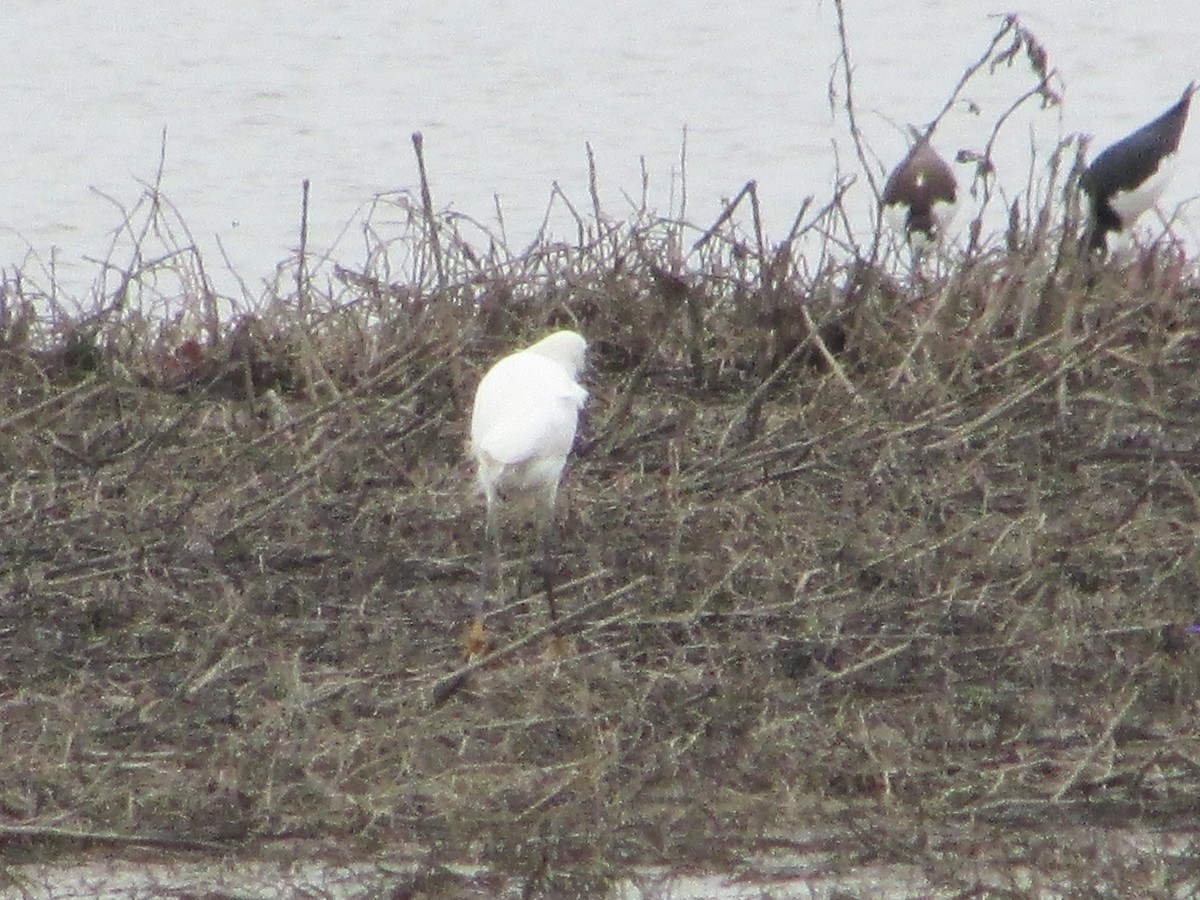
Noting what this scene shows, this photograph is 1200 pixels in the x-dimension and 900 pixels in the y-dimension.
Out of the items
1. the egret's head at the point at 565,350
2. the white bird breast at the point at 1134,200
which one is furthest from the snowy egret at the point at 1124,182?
the egret's head at the point at 565,350

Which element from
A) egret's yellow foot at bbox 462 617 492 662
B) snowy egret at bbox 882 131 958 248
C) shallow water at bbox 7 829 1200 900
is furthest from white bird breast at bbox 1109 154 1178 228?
shallow water at bbox 7 829 1200 900

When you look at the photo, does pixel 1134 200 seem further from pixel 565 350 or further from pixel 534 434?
pixel 534 434

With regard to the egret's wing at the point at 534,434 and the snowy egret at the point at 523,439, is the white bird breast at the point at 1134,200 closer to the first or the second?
the snowy egret at the point at 523,439

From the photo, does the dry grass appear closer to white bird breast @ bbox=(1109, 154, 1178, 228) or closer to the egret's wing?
the egret's wing

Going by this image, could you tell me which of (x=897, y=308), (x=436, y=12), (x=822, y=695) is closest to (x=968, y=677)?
(x=822, y=695)

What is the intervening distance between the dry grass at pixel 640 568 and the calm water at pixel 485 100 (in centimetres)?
257

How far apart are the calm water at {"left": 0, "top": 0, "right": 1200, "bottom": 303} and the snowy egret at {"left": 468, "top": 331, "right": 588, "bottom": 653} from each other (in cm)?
382

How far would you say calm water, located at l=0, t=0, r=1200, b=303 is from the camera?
9.46 metres

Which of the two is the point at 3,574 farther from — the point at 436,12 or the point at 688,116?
the point at 436,12

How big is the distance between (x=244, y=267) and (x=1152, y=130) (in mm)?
3186

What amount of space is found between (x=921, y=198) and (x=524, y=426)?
2.97m

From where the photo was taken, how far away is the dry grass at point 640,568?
376cm

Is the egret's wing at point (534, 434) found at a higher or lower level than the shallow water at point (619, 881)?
higher

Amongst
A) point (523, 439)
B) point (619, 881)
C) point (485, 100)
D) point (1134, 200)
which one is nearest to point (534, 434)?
point (523, 439)
